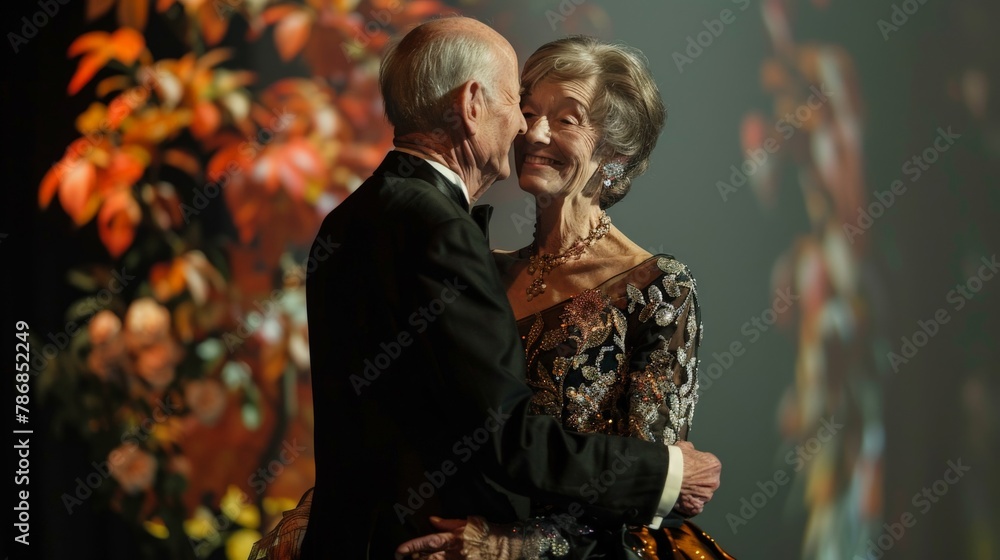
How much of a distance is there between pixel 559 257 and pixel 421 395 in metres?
0.63

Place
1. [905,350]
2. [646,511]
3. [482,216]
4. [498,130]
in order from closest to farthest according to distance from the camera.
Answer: [646,511], [498,130], [482,216], [905,350]

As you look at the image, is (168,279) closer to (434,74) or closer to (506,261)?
(506,261)

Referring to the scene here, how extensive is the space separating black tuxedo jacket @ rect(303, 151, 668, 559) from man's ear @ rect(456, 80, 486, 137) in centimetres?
10

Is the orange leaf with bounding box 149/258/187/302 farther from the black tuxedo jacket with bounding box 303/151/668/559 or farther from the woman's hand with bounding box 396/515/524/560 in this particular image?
the woman's hand with bounding box 396/515/524/560

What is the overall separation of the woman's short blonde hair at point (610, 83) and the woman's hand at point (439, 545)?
2.77 feet

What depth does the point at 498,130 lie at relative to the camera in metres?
1.62

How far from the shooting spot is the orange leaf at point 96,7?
3217 millimetres

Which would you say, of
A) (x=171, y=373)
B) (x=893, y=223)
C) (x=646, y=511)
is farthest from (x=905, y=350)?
(x=171, y=373)

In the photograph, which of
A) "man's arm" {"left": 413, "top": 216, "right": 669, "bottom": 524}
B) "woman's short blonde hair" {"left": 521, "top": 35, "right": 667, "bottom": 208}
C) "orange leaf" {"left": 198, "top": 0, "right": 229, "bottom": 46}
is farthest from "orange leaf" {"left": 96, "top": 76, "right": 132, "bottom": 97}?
"man's arm" {"left": 413, "top": 216, "right": 669, "bottom": 524}

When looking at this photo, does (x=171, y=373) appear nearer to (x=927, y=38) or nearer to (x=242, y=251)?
(x=242, y=251)

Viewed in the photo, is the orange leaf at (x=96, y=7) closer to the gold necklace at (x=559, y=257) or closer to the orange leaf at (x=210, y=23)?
the orange leaf at (x=210, y=23)

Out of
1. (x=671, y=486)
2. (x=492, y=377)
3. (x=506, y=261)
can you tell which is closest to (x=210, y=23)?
(x=506, y=261)

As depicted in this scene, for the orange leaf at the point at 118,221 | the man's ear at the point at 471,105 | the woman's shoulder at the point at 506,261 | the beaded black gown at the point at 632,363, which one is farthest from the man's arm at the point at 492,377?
the orange leaf at the point at 118,221

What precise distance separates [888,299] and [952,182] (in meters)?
0.36
